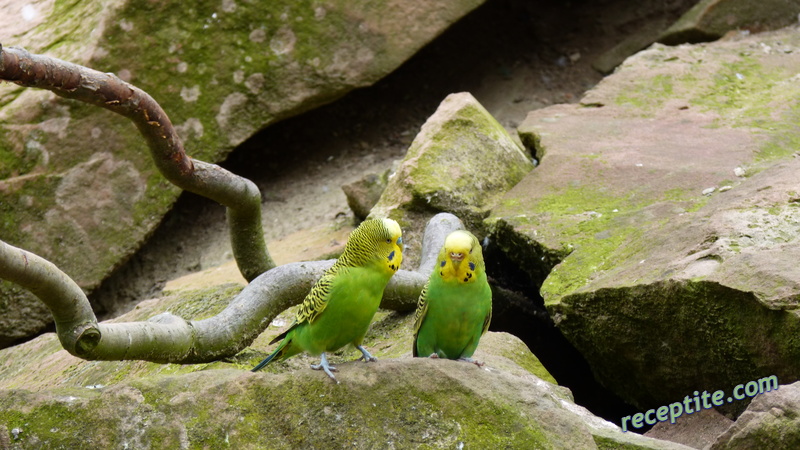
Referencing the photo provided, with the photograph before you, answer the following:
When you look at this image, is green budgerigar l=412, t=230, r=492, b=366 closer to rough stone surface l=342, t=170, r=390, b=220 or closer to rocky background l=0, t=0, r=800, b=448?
rocky background l=0, t=0, r=800, b=448

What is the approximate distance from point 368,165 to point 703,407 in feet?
13.5

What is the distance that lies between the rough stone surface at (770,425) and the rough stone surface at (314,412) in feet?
0.77

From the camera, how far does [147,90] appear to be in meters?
6.82

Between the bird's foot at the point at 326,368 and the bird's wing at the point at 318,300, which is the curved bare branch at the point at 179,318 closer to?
the bird's wing at the point at 318,300

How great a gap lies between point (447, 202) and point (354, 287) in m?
2.32

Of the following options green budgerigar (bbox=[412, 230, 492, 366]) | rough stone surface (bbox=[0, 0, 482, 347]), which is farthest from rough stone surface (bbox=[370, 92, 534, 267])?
green budgerigar (bbox=[412, 230, 492, 366])

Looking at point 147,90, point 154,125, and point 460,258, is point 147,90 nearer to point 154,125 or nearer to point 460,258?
point 154,125

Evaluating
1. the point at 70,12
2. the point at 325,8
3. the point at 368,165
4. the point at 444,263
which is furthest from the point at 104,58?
the point at 444,263

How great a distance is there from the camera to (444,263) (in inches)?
145

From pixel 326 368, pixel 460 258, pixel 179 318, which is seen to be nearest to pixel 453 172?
pixel 179 318

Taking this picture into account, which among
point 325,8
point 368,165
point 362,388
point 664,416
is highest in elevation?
point 325,8

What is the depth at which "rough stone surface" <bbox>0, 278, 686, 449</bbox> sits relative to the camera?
313 centimetres

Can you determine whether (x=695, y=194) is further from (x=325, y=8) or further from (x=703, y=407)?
(x=325, y=8)

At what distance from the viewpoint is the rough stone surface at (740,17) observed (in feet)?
26.7
